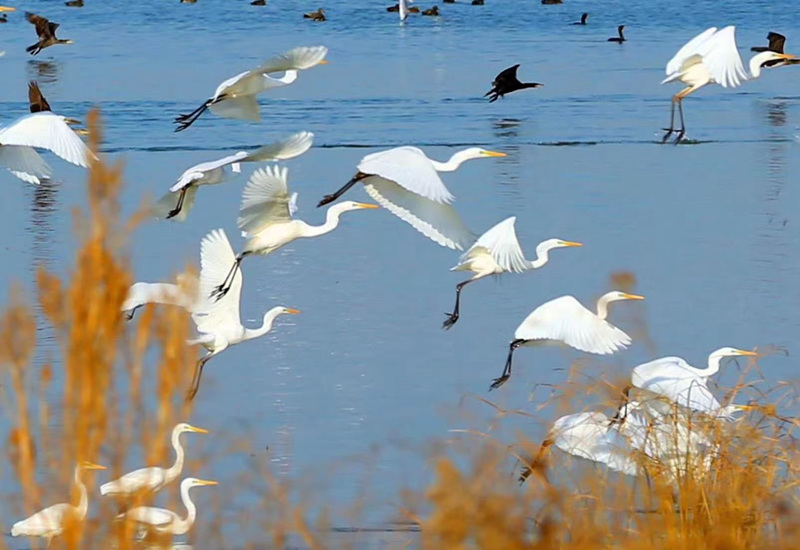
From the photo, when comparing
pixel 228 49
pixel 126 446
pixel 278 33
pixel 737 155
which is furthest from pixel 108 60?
pixel 126 446

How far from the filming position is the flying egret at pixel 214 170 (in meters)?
4.96

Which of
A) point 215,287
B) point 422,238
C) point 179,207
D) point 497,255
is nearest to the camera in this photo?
point 179,207

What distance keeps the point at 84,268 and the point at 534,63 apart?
1684cm

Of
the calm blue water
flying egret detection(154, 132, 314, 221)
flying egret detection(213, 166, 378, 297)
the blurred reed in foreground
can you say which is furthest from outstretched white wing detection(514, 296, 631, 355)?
the blurred reed in foreground

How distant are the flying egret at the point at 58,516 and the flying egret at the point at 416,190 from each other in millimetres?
2261

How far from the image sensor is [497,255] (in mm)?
6012

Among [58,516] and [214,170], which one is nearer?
[58,516]

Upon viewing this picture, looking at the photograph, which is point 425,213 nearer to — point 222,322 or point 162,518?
Answer: point 222,322

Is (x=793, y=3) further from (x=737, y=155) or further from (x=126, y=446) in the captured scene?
(x=126, y=446)

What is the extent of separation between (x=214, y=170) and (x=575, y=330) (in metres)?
1.37

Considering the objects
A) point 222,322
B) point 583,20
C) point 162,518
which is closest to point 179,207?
point 222,322

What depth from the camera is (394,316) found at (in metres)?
6.46

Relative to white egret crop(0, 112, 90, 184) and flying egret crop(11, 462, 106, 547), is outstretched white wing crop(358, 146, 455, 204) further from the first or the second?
flying egret crop(11, 462, 106, 547)

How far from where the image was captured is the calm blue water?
17.3 feet
